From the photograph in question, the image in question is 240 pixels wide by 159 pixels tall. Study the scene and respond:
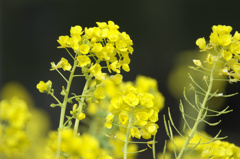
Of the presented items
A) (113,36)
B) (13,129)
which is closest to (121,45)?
(113,36)

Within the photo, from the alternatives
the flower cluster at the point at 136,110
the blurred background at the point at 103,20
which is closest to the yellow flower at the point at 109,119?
the flower cluster at the point at 136,110

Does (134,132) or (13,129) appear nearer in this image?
(13,129)

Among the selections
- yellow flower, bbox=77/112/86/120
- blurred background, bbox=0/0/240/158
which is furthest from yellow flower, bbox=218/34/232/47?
blurred background, bbox=0/0/240/158

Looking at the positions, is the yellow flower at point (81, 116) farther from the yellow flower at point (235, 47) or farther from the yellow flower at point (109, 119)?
the yellow flower at point (235, 47)

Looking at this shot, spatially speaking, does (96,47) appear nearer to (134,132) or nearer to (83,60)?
(83,60)

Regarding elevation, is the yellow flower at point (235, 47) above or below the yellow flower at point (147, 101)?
above

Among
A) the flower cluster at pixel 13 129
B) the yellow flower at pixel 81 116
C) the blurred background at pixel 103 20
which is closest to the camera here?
the flower cluster at pixel 13 129

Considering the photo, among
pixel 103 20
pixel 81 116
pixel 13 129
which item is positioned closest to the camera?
pixel 13 129

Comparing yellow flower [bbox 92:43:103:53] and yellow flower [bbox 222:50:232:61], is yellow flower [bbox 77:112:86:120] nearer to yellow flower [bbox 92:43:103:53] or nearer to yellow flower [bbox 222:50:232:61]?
yellow flower [bbox 92:43:103:53]
